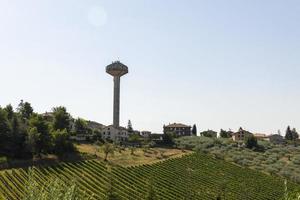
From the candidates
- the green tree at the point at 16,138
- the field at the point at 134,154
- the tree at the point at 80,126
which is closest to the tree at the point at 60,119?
the field at the point at 134,154

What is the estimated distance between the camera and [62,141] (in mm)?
88312

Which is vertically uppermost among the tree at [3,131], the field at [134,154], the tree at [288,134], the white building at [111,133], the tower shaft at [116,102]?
the tower shaft at [116,102]

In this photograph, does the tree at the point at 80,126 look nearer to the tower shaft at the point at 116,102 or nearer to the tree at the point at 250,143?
the tower shaft at the point at 116,102

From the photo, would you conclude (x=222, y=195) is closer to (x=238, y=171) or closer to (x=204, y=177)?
(x=204, y=177)

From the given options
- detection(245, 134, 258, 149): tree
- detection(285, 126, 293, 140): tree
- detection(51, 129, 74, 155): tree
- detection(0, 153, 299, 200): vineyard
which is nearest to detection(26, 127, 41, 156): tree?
detection(51, 129, 74, 155): tree

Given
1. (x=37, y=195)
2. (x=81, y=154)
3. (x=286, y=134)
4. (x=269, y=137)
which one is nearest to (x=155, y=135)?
(x=81, y=154)

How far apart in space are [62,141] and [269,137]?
120 meters

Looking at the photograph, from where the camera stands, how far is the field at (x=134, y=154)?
9169cm

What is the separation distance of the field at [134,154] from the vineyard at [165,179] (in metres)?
3.19

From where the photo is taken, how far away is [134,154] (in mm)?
101125

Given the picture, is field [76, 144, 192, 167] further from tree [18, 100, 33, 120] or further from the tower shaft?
the tower shaft

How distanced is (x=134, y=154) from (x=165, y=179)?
18.3m

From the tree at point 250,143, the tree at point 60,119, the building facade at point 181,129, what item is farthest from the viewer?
the building facade at point 181,129

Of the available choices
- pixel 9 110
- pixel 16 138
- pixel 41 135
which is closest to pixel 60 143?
pixel 41 135
